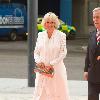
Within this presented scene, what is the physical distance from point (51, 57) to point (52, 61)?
0.23 ft

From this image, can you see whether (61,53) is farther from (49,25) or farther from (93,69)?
(93,69)

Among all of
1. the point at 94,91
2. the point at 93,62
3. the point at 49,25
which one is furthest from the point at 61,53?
the point at 94,91

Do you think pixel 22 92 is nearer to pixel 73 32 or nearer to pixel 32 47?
pixel 32 47

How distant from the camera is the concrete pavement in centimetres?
1000

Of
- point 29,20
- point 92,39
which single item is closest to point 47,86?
point 92,39

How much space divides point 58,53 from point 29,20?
4033mm

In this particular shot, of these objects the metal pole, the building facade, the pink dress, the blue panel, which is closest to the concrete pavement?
the metal pole

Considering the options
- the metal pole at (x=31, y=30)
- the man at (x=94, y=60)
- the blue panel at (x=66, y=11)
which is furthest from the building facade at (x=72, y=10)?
the man at (x=94, y=60)

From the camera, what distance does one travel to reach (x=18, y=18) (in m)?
32.0

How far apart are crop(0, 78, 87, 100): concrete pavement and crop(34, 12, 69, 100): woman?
2448mm

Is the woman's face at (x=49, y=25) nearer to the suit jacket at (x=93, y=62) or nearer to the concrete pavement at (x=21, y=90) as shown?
the suit jacket at (x=93, y=62)

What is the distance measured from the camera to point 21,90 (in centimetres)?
1089

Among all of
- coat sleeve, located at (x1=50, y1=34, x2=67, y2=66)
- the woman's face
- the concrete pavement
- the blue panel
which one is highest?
the woman's face

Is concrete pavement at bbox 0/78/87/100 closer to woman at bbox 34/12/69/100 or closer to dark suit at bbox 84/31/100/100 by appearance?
woman at bbox 34/12/69/100
